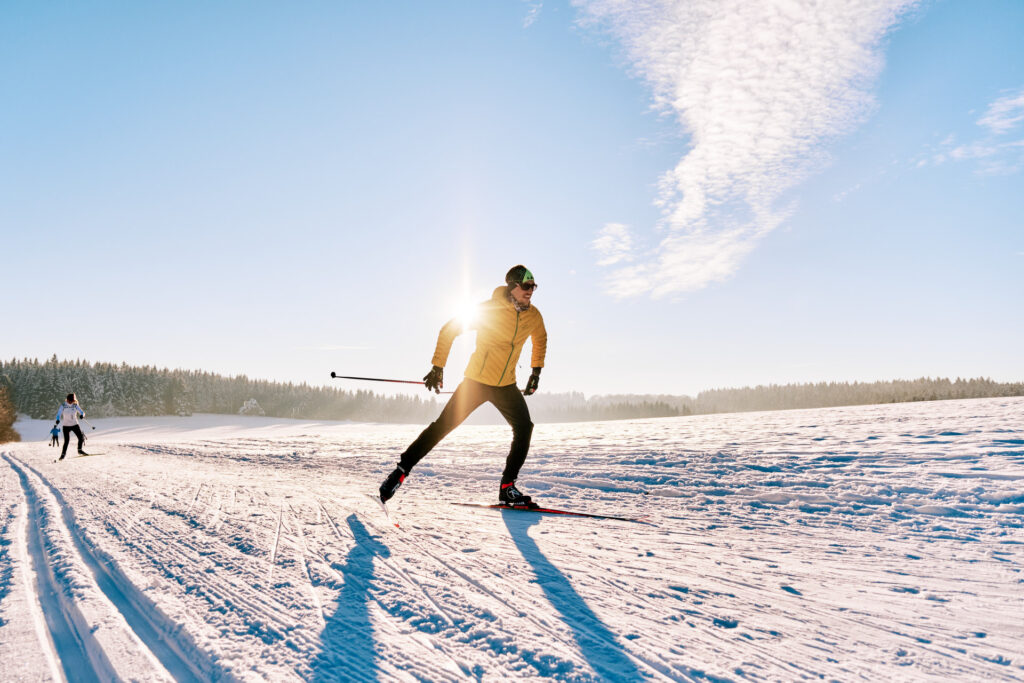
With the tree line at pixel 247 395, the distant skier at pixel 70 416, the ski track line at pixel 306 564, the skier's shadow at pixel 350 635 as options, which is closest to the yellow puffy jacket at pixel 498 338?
the ski track line at pixel 306 564

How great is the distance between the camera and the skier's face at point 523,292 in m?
4.75

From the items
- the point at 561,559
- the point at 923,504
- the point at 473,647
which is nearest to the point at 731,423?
the point at 923,504

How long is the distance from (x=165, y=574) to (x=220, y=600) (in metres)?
0.58

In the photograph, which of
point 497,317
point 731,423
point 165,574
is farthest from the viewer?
point 731,423

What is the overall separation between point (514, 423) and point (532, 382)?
538 mm

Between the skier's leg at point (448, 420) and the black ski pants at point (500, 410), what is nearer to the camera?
the skier's leg at point (448, 420)

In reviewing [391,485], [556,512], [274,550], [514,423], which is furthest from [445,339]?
[274,550]

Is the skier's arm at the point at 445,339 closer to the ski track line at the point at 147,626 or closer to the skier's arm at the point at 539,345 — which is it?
the skier's arm at the point at 539,345

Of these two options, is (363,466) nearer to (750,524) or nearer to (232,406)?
(750,524)

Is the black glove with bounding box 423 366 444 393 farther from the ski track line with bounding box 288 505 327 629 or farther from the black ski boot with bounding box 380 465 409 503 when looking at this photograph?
the ski track line with bounding box 288 505 327 629

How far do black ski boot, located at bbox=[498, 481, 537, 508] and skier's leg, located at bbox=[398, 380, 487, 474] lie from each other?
75 centimetres

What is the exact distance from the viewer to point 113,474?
7406mm

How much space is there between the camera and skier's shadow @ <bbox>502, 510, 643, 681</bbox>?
1.65 metres

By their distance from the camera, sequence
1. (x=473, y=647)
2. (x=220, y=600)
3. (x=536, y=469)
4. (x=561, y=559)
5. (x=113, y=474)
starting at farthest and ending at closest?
1. (x=113, y=474)
2. (x=536, y=469)
3. (x=561, y=559)
4. (x=220, y=600)
5. (x=473, y=647)
